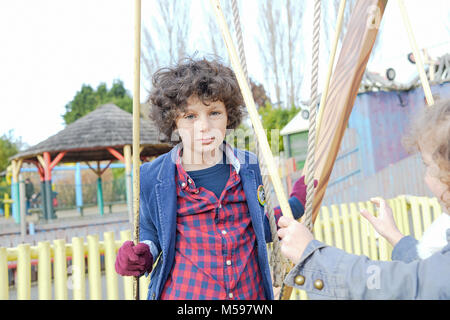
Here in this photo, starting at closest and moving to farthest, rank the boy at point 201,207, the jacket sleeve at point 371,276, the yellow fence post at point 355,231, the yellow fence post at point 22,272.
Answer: the jacket sleeve at point 371,276 < the boy at point 201,207 < the yellow fence post at point 22,272 < the yellow fence post at point 355,231

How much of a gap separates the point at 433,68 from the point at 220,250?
704cm

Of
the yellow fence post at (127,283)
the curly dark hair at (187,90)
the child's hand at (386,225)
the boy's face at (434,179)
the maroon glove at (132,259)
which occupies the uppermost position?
the curly dark hair at (187,90)

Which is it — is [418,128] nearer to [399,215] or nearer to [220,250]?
[220,250]

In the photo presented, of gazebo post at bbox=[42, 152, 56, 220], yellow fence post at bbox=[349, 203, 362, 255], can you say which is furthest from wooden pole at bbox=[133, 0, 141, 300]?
gazebo post at bbox=[42, 152, 56, 220]

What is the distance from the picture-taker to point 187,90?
38.2 inches

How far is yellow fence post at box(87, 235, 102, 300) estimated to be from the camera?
226 centimetres

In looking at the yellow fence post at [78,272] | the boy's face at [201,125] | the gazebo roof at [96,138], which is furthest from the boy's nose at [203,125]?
the gazebo roof at [96,138]

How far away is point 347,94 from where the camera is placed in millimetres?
1166

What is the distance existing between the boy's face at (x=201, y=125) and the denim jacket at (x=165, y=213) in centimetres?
9

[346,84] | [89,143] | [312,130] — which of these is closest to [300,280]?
[312,130]

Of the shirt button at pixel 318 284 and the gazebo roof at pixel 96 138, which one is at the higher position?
the gazebo roof at pixel 96 138

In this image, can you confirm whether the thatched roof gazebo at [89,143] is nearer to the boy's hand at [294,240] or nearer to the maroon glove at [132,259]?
the maroon glove at [132,259]

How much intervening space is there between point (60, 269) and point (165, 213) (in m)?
1.50

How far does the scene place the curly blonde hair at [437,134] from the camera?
0.65 meters
